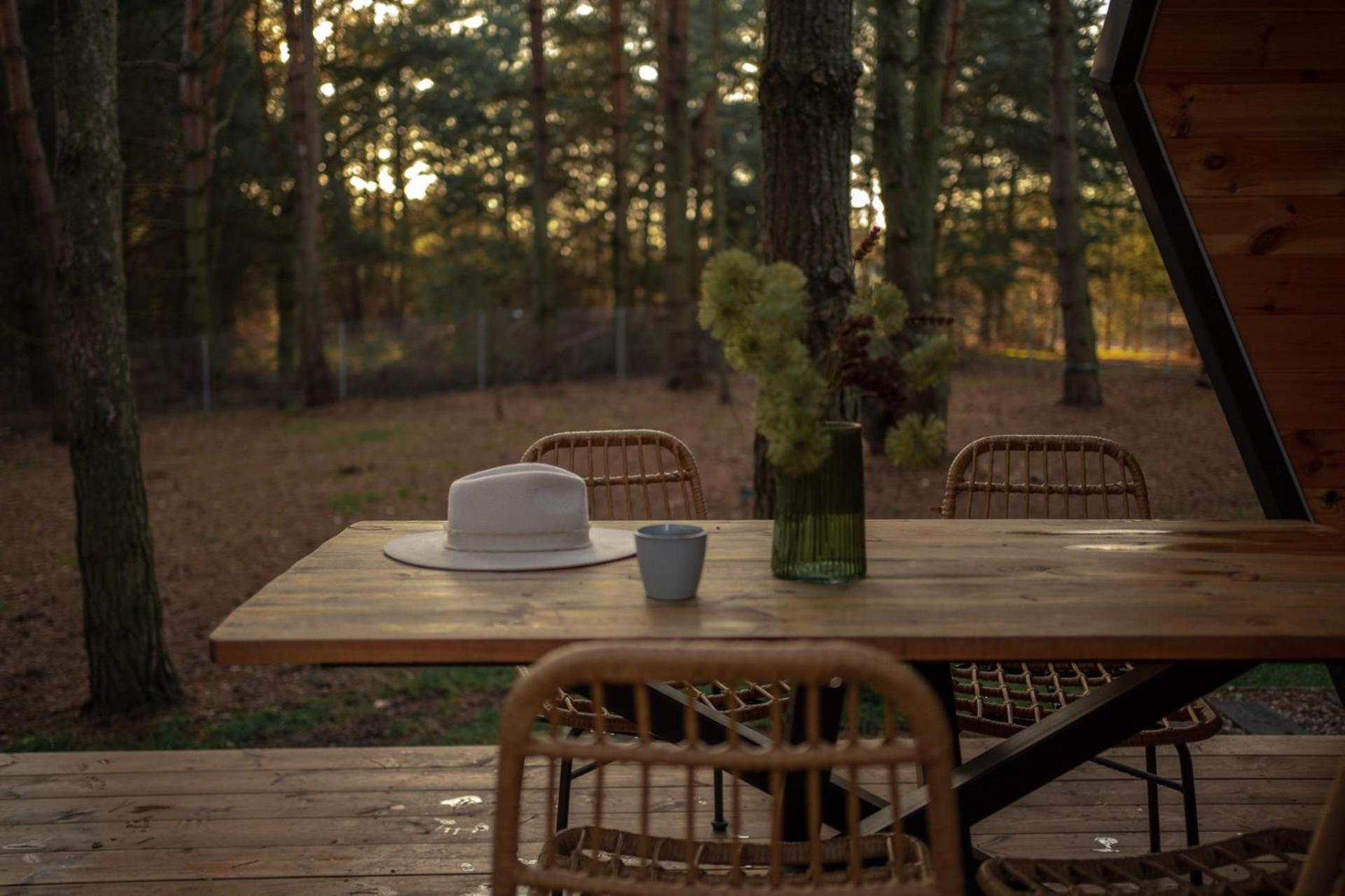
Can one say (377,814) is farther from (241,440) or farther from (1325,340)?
(241,440)

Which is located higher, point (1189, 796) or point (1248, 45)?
point (1248, 45)

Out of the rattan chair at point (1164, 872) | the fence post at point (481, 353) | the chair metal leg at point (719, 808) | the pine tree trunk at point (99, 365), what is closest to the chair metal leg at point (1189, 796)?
the rattan chair at point (1164, 872)

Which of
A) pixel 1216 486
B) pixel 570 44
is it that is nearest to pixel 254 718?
pixel 1216 486

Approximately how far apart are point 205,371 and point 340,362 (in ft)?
5.19

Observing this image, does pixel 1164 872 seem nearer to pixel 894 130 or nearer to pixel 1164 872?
pixel 1164 872

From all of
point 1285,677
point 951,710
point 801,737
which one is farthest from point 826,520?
point 1285,677

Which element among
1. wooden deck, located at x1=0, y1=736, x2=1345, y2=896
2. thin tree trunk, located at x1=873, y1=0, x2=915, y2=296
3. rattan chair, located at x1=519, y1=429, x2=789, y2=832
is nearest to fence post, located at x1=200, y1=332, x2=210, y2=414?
thin tree trunk, located at x1=873, y1=0, x2=915, y2=296

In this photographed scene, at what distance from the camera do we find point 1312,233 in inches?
109

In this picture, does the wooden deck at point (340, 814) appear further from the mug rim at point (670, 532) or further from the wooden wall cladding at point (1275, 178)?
the mug rim at point (670, 532)

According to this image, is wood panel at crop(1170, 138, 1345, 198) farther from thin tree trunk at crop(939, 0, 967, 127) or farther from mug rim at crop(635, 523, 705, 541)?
thin tree trunk at crop(939, 0, 967, 127)

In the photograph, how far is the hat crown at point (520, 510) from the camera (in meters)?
1.91

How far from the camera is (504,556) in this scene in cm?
192

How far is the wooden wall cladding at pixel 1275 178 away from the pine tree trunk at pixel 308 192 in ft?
35.3

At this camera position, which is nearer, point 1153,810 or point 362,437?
point 1153,810
